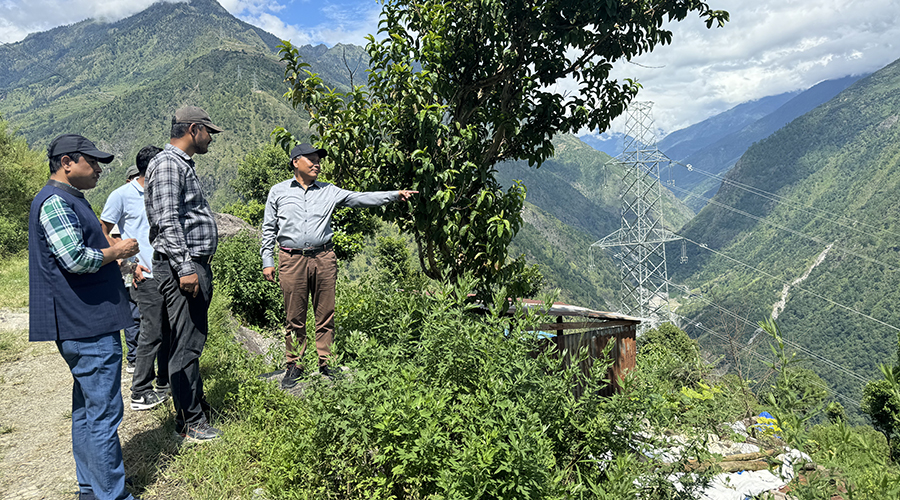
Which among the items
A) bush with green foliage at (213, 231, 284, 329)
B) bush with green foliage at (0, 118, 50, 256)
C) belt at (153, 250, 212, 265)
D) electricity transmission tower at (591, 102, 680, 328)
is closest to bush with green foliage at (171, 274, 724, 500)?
belt at (153, 250, 212, 265)

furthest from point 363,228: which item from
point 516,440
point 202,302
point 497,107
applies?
point 516,440

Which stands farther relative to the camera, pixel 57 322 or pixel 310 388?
pixel 310 388

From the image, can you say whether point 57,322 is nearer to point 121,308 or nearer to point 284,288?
point 121,308

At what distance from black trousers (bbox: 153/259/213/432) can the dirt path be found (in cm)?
61

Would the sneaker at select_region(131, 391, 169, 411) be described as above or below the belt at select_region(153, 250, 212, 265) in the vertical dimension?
below

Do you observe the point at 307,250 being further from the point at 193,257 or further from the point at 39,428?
the point at 39,428

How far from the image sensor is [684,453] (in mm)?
2779

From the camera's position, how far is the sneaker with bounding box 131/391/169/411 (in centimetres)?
430

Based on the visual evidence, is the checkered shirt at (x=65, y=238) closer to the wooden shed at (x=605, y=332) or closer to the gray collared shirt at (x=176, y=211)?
the gray collared shirt at (x=176, y=211)

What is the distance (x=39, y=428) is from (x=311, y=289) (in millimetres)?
2833

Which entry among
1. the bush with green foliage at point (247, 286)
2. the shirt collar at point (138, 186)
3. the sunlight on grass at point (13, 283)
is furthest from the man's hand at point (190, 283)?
the sunlight on grass at point (13, 283)

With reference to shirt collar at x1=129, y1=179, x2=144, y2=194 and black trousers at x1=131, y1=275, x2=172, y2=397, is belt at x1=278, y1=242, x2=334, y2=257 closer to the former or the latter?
black trousers at x1=131, y1=275, x2=172, y2=397

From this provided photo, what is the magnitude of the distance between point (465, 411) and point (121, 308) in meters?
2.24

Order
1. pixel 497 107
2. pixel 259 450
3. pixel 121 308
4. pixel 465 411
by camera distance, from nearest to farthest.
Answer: pixel 465 411, pixel 121 308, pixel 259 450, pixel 497 107
